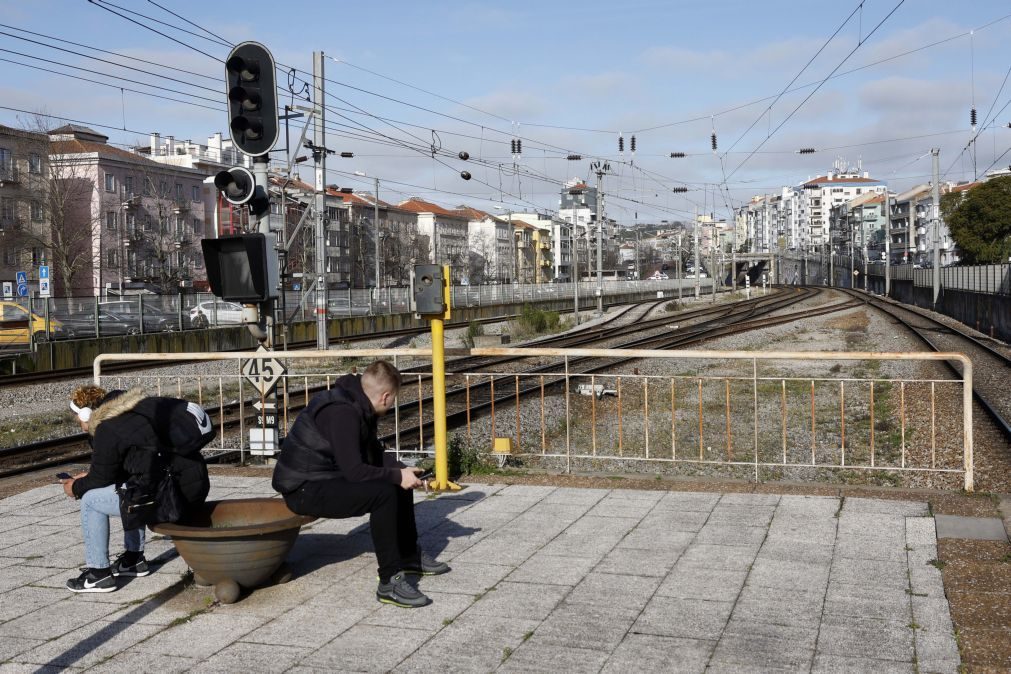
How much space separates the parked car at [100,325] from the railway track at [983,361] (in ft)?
73.8

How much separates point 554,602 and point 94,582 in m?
2.72

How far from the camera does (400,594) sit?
579 cm

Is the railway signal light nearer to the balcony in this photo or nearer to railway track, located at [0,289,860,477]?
railway track, located at [0,289,860,477]

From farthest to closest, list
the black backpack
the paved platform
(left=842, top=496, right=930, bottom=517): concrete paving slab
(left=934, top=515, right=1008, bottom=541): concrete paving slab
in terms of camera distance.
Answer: (left=842, top=496, right=930, bottom=517): concrete paving slab < (left=934, top=515, right=1008, bottom=541): concrete paving slab < the black backpack < the paved platform

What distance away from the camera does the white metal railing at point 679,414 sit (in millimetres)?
9945

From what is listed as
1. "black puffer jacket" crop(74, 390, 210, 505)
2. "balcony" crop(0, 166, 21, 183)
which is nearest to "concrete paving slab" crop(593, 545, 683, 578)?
"black puffer jacket" crop(74, 390, 210, 505)

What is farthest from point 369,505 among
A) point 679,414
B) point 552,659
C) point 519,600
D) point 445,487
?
point 679,414

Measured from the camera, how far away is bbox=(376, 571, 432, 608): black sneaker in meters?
5.76

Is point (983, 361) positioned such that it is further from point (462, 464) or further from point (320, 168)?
point (462, 464)

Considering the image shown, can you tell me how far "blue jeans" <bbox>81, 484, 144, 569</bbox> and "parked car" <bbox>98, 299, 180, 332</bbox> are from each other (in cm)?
2570

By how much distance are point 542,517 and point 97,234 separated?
209 feet

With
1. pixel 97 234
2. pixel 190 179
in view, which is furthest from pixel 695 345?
pixel 190 179

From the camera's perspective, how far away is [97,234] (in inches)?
2581

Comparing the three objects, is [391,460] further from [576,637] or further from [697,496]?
[697,496]
